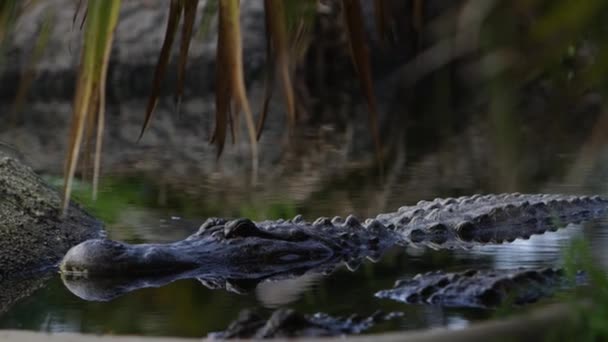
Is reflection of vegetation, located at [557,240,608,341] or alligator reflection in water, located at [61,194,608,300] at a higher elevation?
alligator reflection in water, located at [61,194,608,300]

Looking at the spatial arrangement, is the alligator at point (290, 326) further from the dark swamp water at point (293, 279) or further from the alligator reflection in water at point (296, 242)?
the alligator reflection in water at point (296, 242)

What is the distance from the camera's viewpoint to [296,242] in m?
5.32

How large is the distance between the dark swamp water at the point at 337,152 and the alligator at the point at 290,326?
7.5 inches

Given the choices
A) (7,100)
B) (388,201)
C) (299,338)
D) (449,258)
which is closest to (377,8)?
(299,338)

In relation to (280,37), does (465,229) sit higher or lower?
higher

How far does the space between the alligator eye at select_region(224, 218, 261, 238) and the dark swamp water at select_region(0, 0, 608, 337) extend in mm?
393

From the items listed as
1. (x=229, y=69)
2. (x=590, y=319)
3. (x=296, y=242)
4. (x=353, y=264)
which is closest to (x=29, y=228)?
(x=296, y=242)

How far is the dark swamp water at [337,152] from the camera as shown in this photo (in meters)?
1.66

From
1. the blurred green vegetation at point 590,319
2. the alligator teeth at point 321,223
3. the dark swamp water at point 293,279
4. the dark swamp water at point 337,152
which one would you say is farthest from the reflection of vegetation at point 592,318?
the alligator teeth at point 321,223

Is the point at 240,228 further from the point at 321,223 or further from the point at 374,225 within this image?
the point at 374,225

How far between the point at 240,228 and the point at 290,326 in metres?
1.75

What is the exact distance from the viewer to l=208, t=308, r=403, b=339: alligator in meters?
3.44

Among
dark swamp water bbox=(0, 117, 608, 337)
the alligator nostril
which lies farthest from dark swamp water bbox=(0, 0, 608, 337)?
the alligator nostril

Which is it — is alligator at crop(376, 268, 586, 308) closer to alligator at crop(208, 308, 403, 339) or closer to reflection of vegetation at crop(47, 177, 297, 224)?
alligator at crop(208, 308, 403, 339)
